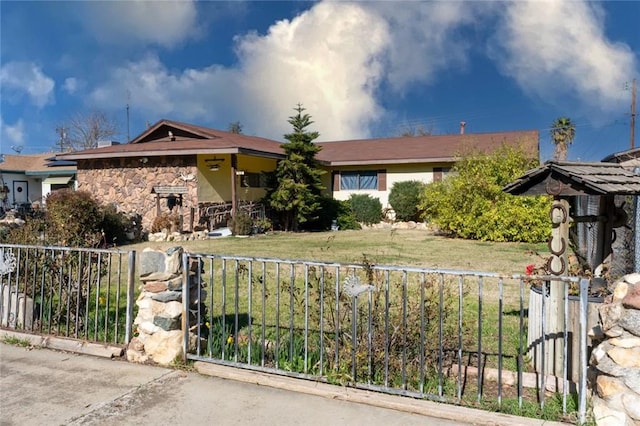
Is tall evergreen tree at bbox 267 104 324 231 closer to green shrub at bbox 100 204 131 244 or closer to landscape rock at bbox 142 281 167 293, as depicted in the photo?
green shrub at bbox 100 204 131 244

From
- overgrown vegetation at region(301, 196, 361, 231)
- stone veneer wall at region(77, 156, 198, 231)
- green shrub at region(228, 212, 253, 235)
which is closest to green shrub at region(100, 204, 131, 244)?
stone veneer wall at region(77, 156, 198, 231)

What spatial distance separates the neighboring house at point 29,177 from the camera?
30.7 m

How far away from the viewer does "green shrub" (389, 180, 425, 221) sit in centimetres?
2095

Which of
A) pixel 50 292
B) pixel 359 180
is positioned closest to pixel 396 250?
pixel 50 292

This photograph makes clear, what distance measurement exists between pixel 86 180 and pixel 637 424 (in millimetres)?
21030

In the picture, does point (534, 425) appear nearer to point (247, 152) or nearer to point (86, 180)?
point (247, 152)

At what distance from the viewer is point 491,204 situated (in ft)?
50.4

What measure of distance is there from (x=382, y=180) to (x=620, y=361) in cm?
1986

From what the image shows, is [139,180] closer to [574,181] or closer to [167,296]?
[167,296]

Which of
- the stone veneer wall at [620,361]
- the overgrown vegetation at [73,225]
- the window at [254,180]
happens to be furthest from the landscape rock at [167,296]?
the window at [254,180]

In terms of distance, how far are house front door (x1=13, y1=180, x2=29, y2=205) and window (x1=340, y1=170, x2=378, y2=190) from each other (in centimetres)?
2398

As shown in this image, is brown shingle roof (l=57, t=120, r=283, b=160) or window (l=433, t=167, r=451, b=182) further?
window (l=433, t=167, r=451, b=182)

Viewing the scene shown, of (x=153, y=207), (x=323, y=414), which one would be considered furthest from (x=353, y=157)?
(x=323, y=414)

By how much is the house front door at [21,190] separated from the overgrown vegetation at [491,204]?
30078mm
